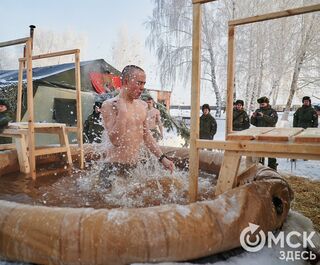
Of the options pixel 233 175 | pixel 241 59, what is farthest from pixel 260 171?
pixel 241 59

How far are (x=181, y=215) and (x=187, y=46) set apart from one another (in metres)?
15.6

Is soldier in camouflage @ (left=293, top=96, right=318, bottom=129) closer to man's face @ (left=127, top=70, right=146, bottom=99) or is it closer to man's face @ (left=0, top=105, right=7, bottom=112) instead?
man's face @ (left=127, top=70, right=146, bottom=99)

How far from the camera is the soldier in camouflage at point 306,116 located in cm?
755

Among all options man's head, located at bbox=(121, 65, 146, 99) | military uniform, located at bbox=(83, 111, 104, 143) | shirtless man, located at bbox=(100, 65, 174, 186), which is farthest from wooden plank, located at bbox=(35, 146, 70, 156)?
military uniform, located at bbox=(83, 111, 104, 143)

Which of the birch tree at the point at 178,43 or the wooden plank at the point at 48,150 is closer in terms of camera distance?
the wooden plank at the point at 48,150

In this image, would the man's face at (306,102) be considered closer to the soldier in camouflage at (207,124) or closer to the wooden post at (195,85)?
the soldier in camouflage at (207,124)

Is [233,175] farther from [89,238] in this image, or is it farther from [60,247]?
[60,247]

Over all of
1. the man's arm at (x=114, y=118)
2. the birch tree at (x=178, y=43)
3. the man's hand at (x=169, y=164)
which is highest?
the birch tree at (x=178, y=43)

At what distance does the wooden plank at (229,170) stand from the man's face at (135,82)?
1334 millimetres

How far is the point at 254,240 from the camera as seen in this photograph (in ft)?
6.70

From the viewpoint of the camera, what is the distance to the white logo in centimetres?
200

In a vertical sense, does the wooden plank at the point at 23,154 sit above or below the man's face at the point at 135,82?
below

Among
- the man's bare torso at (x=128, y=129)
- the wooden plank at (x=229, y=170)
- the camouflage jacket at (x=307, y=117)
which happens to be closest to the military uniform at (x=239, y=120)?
the camouflage jacket at (x=307, y=117)

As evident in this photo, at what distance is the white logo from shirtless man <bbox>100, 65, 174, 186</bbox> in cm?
120
